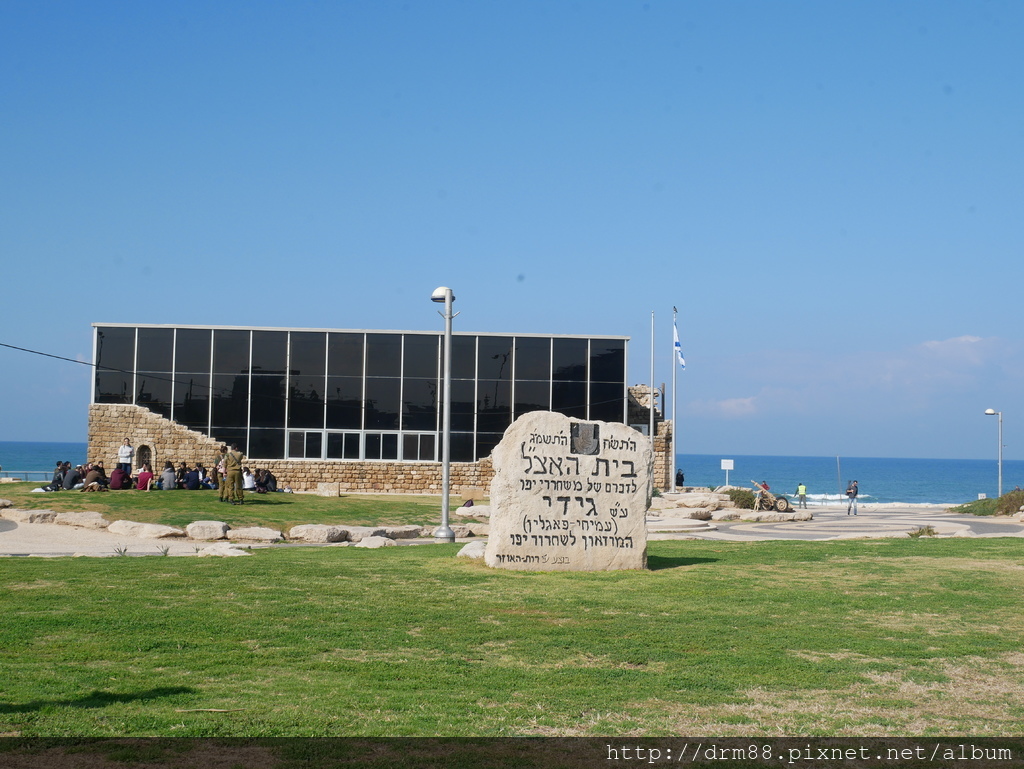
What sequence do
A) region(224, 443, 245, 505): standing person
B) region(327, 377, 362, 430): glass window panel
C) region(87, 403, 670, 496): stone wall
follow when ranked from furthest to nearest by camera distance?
region(327, 377, 362, 430): glass window panel
region(87, 403, 670, 496): stone wall
region(224, 443, 245, 505): standing person

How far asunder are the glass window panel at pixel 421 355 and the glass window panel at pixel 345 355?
7.09ft

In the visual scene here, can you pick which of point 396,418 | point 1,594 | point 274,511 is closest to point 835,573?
point 1,594

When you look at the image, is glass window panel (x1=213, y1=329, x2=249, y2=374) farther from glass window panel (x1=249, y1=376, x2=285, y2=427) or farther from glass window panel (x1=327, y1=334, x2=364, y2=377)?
glass window panel (x1=327, y1=334, x2=364, y2=377)

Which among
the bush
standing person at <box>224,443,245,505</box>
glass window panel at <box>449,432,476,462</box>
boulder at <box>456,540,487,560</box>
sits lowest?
the bush

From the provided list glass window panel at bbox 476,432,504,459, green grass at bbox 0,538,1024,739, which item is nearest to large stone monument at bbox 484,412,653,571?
green grass at bbox 0,538,1024,739

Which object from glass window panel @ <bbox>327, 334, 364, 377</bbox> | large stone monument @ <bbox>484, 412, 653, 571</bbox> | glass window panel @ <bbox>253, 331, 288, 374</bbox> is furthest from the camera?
glass window panel @ <bbox>327, 334, 364, 377</bbox>

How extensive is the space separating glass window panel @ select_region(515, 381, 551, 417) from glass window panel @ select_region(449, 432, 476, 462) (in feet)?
8.38

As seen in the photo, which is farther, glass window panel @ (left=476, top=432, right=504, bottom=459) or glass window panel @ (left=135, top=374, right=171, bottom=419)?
glass window panel @ (left=476, top=432, right=504, bottom=459)

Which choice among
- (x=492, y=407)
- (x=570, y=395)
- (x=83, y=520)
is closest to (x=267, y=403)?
(x=492, y=407)

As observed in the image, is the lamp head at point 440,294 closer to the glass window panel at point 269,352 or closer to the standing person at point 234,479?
the standing person at point 234,479

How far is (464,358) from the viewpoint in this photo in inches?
1745

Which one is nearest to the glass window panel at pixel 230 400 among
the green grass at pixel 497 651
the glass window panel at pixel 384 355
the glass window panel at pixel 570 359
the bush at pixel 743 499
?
the glass window panel at pixel 384 355

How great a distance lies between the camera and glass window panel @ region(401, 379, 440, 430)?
145ft

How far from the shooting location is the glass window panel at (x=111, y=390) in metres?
42.9
